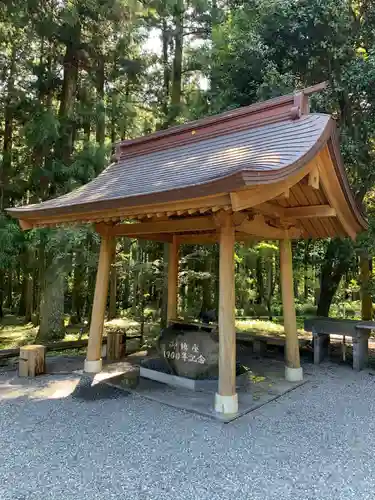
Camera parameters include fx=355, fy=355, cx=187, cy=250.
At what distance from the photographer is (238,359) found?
6.77 metres

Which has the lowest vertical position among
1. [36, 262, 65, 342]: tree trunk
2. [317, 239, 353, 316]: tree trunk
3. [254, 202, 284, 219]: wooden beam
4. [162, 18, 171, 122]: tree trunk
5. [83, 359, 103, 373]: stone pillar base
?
[83, 359, 103, 373]: stone pillar base

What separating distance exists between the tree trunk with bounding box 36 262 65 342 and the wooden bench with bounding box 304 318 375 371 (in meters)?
5.83

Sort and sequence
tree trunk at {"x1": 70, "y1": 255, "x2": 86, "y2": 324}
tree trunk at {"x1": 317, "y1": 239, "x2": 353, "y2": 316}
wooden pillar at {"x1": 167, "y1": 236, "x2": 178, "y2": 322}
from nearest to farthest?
wooden pillar at {"x1": 167, "y1": 236, "x2": 178, "y2": 322}, tree trunk at {"x1": 317, "y1": 239, "x2": 353, "y2": 316}, tree trunk at {"x1": 70, "y1": 255, "x2": 86, "y2": 324}

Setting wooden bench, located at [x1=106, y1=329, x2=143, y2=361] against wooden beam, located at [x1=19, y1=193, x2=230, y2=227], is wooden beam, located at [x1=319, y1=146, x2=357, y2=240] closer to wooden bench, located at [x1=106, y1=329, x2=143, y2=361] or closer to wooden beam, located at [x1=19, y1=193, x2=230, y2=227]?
wooden beam, located at [x1=19, y1=193, x2=230, y2=227]

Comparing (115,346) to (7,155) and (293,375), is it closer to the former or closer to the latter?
(293,375)

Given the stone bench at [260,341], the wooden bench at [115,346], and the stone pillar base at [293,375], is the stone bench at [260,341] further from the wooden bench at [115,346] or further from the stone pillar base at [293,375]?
the wooden bench at [115,346]

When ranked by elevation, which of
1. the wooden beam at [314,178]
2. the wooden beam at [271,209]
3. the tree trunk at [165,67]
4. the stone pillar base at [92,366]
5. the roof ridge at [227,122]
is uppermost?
the tree trunk at [165,67]

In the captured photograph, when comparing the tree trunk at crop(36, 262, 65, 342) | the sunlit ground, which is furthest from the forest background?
the sunlit ground

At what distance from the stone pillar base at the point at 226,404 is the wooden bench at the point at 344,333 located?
3.04 metres

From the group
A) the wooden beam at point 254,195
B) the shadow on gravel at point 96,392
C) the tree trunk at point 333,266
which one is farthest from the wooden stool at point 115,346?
the tree trunk at point 333,266

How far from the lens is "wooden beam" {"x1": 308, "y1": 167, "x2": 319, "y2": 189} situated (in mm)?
4109

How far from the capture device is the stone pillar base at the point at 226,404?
405 centimetres

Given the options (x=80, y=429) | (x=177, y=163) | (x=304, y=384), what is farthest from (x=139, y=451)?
(x=177, y=163)

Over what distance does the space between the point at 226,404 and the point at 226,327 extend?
0.87 metres
